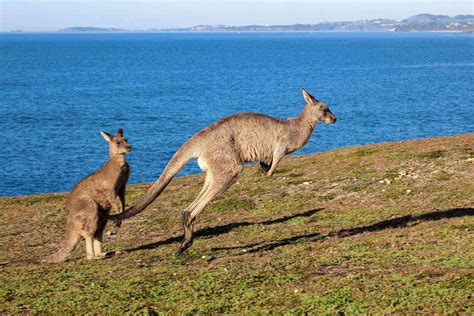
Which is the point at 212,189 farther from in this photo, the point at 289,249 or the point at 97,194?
the point at 97,194

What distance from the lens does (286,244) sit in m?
12.4

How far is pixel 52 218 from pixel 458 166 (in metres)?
9.64

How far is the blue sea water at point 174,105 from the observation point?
52.8 meters

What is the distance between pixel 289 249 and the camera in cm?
1187

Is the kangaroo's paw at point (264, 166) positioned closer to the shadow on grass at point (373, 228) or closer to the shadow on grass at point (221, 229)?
the shadow on grass at point (373, 228)

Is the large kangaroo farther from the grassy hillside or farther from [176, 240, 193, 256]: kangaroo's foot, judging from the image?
the grassy hillside

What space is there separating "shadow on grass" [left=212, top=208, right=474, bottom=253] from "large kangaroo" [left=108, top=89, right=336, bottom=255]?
1.43 meters

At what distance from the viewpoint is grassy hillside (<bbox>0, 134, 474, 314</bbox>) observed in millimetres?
9203

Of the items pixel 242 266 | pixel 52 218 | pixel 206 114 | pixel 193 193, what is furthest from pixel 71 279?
pixel 206 114

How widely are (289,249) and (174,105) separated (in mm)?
74664

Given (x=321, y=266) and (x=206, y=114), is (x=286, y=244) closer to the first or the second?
(x=321, y=266)

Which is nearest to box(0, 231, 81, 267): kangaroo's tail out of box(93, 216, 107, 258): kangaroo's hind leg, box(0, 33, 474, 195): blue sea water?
box(93, 216, 107, 258): kangaroo's hind leg

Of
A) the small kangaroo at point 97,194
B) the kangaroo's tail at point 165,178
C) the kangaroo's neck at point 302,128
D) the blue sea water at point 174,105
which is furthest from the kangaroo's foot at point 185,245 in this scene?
the blue sea water at point 174,105

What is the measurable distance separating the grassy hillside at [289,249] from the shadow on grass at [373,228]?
37 millimetres
